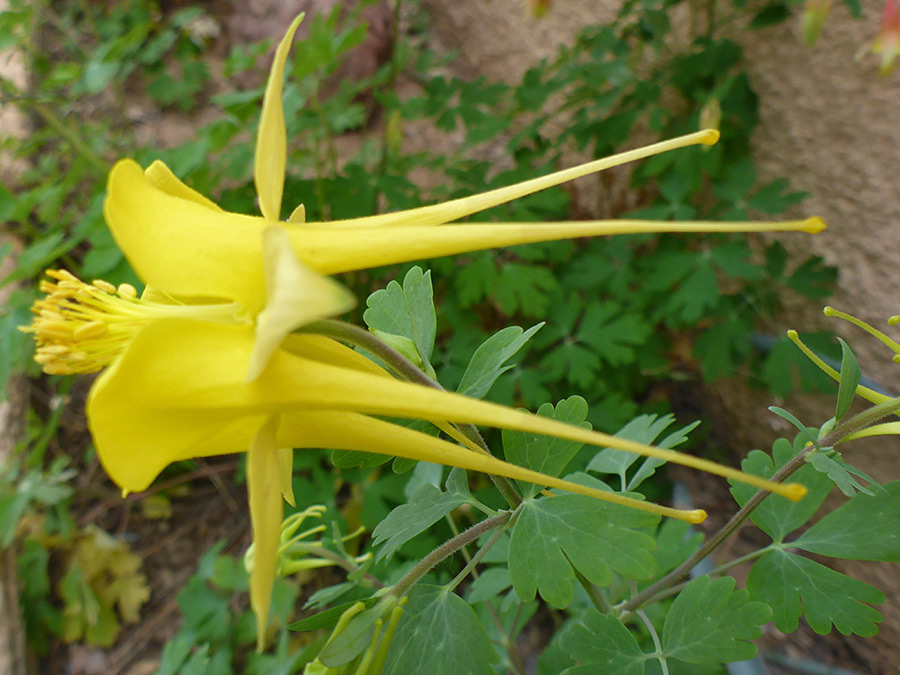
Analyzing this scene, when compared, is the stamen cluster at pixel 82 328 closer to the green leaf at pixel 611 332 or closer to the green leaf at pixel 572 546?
the green leaf at pixel 572 546

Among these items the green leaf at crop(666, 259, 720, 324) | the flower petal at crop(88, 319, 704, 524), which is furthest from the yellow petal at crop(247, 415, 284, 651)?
the green leaf at crop(666, 259, 720, 324)

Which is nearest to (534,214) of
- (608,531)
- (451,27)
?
(608,531)

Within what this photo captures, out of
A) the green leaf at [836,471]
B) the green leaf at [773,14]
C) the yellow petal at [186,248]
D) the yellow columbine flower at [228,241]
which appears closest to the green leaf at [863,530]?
the green leaf at [836,471]

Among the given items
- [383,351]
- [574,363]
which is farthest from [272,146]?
[574,363]

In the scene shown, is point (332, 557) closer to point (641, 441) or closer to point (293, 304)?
point (641, 441)

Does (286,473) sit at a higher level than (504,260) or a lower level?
higher
